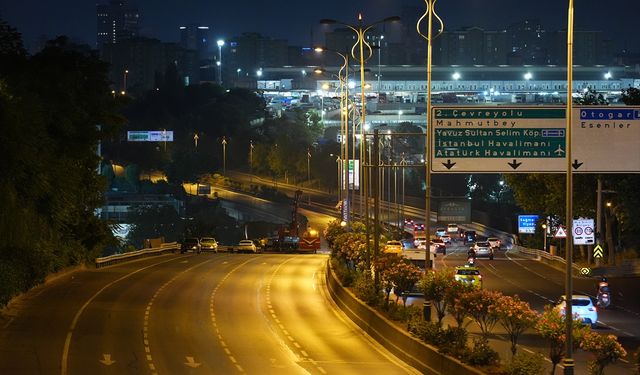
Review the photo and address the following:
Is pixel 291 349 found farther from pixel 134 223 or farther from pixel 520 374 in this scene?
pixel 134 223

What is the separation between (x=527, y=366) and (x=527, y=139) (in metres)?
12.0

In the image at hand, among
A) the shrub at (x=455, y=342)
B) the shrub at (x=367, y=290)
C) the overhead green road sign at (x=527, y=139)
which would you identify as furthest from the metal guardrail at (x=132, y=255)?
the shrub at (x=455, y=342)

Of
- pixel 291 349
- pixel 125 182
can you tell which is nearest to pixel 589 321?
pixel 291 349

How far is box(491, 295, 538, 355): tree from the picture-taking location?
79.6 ft

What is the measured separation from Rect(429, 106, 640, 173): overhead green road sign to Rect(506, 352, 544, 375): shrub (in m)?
10.8

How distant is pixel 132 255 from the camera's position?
75.6 metres

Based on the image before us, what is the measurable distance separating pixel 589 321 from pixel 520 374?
19528 millimetres

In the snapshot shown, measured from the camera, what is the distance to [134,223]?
14250 cm

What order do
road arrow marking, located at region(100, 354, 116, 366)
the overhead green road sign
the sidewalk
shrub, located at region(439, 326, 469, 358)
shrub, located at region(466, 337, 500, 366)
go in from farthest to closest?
the overhead green road sign < the sidewalk < road arrow marking, located at region(100, 354, 116, 366) < shrub, located at region(439, 326, 469, 358) < shrub, located at region(466, 337, 500, 366)

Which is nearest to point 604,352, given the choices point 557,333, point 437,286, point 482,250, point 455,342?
point 557,333

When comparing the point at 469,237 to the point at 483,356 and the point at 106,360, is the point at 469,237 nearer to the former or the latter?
the point at 106,360

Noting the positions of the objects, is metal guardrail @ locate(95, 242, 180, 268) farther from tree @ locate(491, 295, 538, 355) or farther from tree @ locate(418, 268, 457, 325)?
tree @ locate(491, 295, 538, 355)

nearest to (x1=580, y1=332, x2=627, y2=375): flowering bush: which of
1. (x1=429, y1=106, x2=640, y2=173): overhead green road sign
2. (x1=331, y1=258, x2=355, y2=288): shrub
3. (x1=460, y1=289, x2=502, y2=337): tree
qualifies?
(x1=460, y1=289, x2=502, y2=337): tree

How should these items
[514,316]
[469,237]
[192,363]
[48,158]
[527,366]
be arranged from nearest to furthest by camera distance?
[527,366], [514,316], [192,363], [48,158], [469,237]
